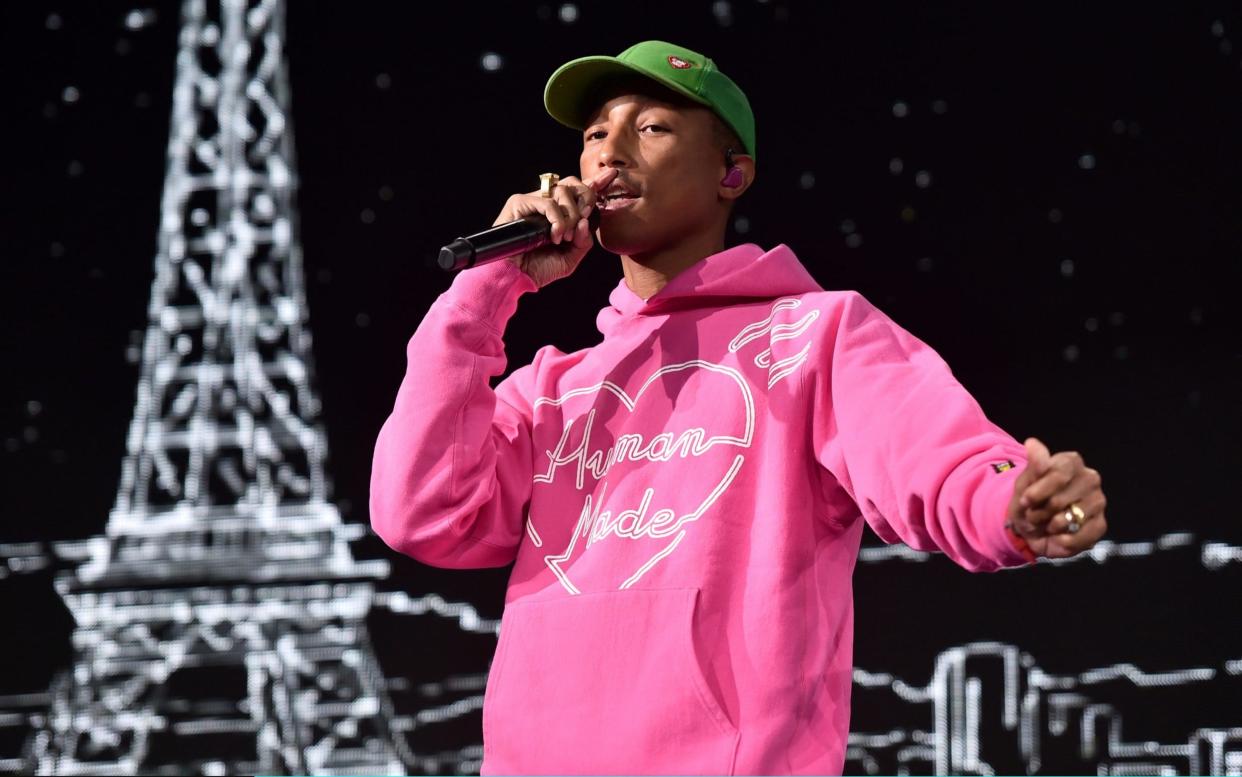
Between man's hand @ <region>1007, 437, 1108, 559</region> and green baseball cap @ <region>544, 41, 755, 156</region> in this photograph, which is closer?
man's hand @ <region>1007, 437, 1108, 559</region>

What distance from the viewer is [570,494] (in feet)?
5.12

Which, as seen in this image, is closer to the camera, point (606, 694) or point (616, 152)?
point (606, 694)

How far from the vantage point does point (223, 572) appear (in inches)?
113

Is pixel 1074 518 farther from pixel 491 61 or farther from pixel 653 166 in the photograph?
pixel 491 61

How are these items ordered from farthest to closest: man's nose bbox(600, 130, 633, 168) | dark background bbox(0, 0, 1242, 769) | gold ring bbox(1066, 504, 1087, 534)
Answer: dark background bbox(0, 0, 1242, 769) → man's nose bbox(600, 130, 633, 168) → gold ring bbox(1066, 504, 1087, 534)

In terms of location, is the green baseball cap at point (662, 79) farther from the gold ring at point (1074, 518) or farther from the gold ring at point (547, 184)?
the gold ring at point (1074, 518)

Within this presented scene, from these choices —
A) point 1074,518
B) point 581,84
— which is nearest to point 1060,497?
point 1074,518

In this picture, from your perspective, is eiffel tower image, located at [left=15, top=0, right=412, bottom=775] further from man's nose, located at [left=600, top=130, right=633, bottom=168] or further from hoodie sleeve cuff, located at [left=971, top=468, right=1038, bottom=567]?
hoodie sleeve cuff, located at [left=971, top=468, right=1038, bottom=567]

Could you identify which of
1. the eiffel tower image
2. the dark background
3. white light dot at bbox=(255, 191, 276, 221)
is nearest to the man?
the dark background

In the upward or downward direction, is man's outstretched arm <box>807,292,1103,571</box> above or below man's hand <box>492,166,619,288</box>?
below

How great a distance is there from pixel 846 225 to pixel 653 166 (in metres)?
1.04

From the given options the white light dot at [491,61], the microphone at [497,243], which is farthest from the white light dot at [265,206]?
the microphone at [497,243]

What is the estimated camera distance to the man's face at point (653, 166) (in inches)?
64.4

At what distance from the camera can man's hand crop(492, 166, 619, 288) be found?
151 centimetres
